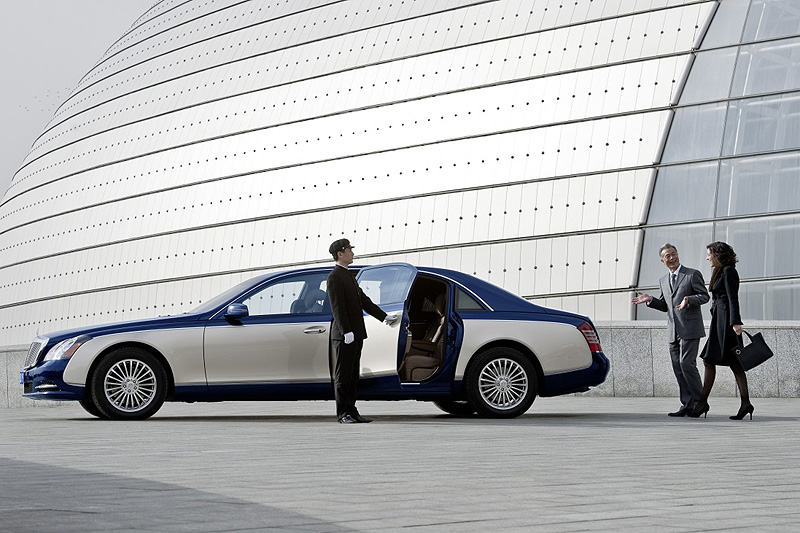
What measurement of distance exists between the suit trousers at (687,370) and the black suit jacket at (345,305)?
10.4 ft

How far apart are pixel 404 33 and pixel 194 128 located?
6918mm

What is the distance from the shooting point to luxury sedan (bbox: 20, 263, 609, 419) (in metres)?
10.8

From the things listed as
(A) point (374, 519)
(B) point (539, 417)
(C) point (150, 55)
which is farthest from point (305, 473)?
(C) point (150, 55)

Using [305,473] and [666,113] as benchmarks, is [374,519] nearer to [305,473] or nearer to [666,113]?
[305,473]

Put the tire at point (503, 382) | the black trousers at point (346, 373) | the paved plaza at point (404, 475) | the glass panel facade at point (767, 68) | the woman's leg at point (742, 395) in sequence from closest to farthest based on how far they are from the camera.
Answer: the paved plaza at point (404, 475) → the black trousers at point (346, 373) → the woman's leg at point (742, 395) → the tire at point (503, 382) → the glass panel facade at point (767, 68)

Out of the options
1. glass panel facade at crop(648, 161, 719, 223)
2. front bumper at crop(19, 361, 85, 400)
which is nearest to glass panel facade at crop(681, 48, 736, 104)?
glass panel facade at crop(648, 161, 719, 223)

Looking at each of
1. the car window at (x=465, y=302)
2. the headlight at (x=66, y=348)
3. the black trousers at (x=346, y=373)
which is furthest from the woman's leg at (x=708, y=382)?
the headlight at (x=66, y=348)

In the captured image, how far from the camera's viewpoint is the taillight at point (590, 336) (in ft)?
37.0

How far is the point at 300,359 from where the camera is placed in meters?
10.9

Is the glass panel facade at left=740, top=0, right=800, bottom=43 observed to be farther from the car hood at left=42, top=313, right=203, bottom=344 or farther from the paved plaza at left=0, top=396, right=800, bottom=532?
the car hood at left=42, top=313, right=203, bottom=344

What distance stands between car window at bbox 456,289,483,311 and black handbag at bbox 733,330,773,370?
2420mm

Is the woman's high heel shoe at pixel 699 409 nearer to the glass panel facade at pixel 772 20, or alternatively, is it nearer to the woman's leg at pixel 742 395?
the woman's leg at pixel 742 395

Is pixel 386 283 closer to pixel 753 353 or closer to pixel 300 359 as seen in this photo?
pixel 300 359

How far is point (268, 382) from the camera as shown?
1082 cm
